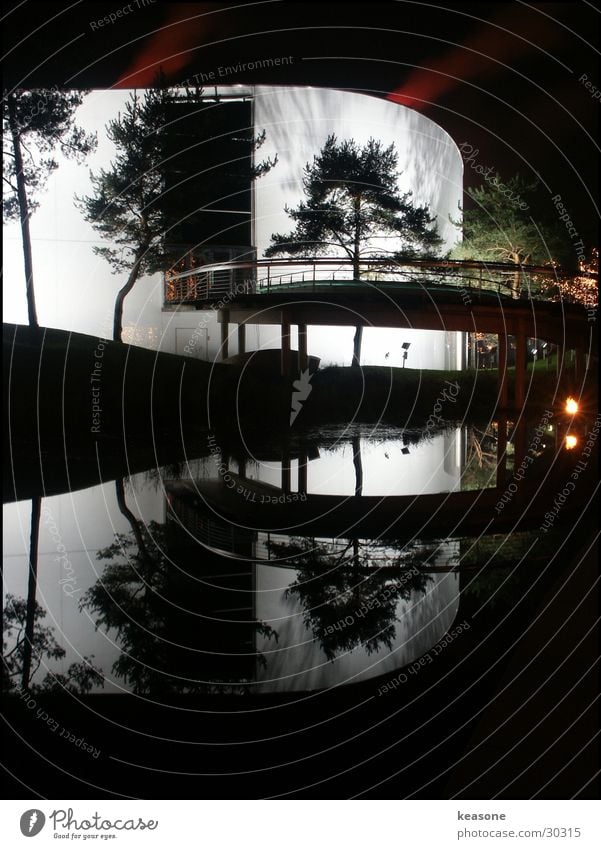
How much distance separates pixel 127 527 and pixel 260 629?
5.15 ft

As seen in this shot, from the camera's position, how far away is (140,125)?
9.46 metres

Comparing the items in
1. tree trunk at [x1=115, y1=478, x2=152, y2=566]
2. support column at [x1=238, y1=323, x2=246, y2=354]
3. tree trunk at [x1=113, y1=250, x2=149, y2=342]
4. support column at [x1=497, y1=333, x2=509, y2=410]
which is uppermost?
tree trunk at [x1=113, y1=250, x2=149, y2=342]

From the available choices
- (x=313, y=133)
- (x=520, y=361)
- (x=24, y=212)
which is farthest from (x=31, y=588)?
(x=313, y=133)

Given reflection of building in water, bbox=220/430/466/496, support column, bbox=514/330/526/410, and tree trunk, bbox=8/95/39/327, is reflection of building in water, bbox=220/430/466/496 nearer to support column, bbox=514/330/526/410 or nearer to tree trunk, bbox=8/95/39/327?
support column, bbox=514/330/526/410

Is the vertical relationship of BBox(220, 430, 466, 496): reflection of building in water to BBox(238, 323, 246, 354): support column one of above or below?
below

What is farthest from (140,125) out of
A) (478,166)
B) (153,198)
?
(478,166)

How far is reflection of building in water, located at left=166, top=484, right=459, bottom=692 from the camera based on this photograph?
2768 mm

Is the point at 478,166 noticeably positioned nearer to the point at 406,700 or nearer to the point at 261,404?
the point at 261,404

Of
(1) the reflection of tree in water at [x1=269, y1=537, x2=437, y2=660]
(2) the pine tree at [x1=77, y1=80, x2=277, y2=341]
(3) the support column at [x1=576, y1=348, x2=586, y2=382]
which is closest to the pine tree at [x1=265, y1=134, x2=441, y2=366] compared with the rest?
(2) the pine tree at [x1=77, y1=80, x2=277, y2=341]

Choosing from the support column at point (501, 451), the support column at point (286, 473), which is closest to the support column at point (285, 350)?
the support column at point (501, 451)

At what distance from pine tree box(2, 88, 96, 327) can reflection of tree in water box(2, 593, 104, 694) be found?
7.12 meters

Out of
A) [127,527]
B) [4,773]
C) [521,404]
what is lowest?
[4,773]

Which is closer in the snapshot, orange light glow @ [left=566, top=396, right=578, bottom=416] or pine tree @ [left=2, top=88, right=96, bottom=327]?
pine tree @ [left=2, top=88, right=96, bottom=327]
